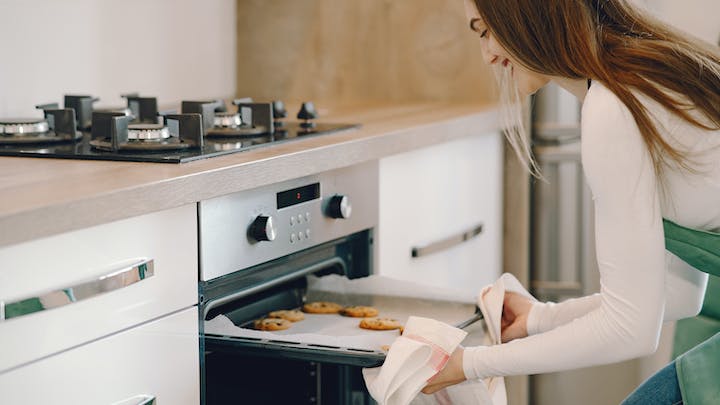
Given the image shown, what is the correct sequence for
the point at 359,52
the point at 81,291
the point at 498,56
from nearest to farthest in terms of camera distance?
1. the point at 81,291
2. the point at 498,56
3. the point at 359,52

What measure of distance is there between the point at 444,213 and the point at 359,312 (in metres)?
0.59

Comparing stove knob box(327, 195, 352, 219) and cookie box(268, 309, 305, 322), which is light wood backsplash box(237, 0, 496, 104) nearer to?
stove knob box(327, 195, 352, 219)

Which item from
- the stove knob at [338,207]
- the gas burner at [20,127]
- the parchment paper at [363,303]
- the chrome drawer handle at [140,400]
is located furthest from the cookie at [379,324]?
the gas burner at [20,127]

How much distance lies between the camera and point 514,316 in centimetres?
149

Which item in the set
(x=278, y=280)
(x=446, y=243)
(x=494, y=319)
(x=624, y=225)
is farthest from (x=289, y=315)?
(x=446, y=243)

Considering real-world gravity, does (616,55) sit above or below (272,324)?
above

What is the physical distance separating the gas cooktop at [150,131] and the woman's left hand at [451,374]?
407mm

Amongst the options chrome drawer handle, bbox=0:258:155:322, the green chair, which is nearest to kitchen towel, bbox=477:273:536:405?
the green chair

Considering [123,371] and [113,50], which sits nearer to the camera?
[123,371]

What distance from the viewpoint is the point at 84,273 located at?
3.57 feet

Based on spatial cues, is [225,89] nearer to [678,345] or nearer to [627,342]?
[678,345]

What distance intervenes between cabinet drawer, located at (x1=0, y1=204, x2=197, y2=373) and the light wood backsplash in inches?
50.8

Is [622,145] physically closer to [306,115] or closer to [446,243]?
[306,115]

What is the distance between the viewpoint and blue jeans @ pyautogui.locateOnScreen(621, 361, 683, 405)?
4.58 ft
